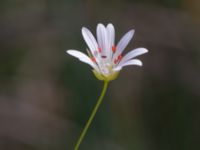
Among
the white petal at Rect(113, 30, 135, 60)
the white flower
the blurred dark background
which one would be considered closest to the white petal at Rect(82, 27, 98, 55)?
the white flower

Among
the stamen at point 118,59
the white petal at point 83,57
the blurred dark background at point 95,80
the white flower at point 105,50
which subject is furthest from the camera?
the blurred dark background at point 95,80

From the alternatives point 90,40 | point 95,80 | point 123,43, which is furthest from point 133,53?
point 95,80

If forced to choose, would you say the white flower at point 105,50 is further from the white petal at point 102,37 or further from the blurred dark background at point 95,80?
the blurred dark background at point 95,80

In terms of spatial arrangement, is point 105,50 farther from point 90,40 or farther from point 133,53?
point 133,53

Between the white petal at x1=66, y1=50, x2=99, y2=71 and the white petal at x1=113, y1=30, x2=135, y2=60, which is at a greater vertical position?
the white petal at x1=113, y1=30, x2=135, y2=60

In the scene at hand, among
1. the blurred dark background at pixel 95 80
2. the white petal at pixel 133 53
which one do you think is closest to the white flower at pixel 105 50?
the white petal at pixel 133 53

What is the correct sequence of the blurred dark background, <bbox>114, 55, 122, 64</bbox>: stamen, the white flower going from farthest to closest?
1. the blurred dark background
2. <bbox>114, 55, 122, 64</bbox>: stamen
3. the white flower

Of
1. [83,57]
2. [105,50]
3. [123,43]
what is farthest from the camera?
[105,50]

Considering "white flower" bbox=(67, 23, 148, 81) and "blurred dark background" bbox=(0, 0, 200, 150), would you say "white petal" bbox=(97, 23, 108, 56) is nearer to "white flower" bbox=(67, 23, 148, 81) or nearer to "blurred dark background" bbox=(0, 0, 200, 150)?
"white flower" bbox=(67, 23, 148, 81)

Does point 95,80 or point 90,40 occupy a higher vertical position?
point 90,40
